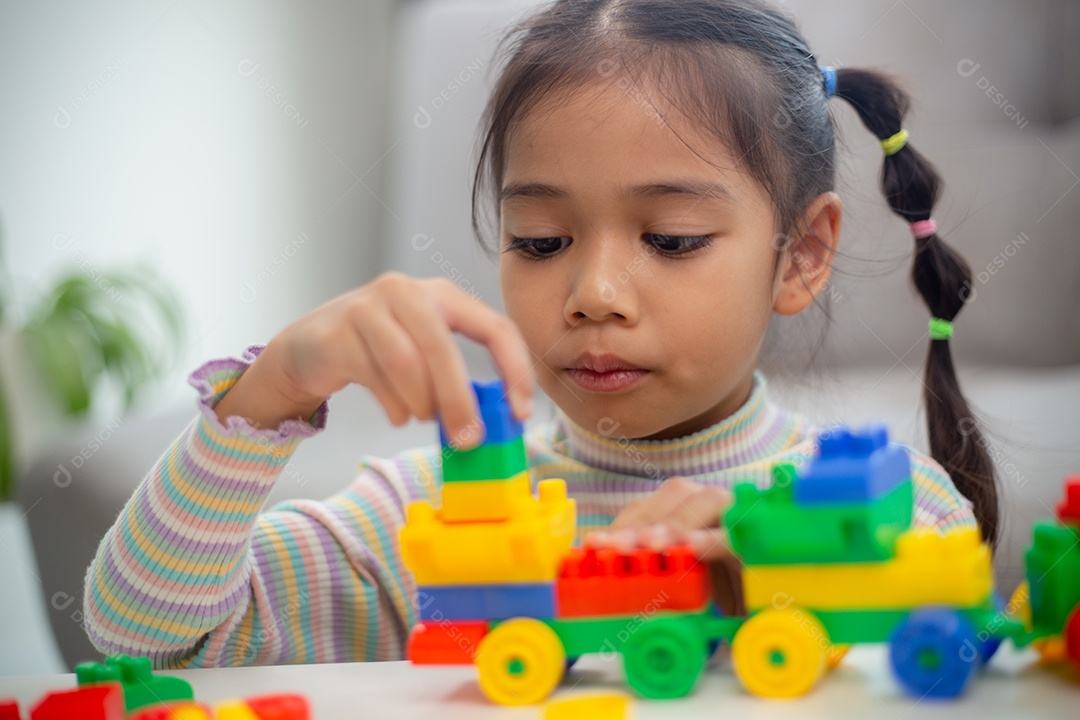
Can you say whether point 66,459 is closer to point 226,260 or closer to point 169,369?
point 169,369

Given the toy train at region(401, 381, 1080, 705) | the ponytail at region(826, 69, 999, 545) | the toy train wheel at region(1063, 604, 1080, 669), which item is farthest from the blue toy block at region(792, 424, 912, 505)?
the ponytail at region(826, 69, 999, 545)

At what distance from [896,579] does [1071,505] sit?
0.37 ft

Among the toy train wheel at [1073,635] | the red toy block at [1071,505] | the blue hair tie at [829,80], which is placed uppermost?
the blue hair tie at [829,80]

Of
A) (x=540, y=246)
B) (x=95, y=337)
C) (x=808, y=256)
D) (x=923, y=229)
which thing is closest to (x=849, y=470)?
(x=540, y=246)

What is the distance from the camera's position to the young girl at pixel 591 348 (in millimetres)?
627

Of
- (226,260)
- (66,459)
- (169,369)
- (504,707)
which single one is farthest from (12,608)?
(504,707)

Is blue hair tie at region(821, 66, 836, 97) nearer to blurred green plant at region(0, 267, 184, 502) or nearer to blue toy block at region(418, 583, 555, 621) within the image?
blue toy block at region(418, 583, 555, 621)

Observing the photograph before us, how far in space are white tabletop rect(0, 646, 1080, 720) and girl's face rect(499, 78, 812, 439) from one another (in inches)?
10.5

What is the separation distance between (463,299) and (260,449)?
23 cm

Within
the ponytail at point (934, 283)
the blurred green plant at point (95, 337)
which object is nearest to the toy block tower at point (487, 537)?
the ponytail at point (934, 283)

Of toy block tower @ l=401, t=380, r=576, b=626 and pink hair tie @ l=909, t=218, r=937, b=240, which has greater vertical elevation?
pink hair tie @ l=909, t=218, r=937, b=240

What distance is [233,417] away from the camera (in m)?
0.72

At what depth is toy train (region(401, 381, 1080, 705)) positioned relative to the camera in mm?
503

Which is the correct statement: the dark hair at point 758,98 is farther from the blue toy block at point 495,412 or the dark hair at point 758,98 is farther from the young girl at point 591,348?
the blue toy block at point 495,412
